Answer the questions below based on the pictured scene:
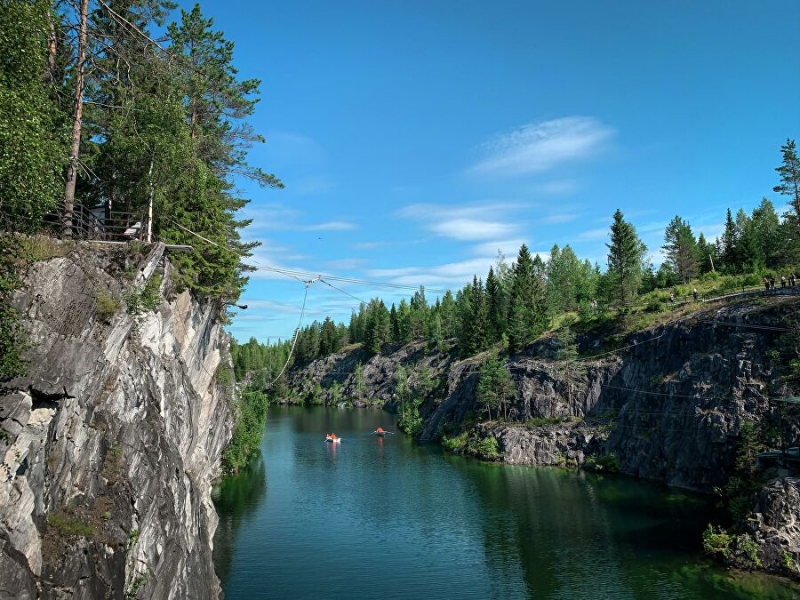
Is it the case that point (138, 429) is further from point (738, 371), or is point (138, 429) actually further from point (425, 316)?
point (425, 316)

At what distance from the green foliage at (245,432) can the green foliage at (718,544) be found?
42000 mm

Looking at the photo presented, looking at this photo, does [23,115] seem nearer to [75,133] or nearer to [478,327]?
[75,133]

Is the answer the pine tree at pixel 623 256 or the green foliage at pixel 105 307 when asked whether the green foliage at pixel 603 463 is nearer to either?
the pine tree at pixel 623 256

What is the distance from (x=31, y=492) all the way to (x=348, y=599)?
20861 mm

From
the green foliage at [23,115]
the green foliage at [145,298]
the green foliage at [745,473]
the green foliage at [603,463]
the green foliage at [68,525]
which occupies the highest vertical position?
the green foliage at [23,115]

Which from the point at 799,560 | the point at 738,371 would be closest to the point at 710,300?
the point at 738,371

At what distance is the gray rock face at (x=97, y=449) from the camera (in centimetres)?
1388

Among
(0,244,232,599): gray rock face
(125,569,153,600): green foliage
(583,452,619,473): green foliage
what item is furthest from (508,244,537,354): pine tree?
(125,569,153,600): green foliage

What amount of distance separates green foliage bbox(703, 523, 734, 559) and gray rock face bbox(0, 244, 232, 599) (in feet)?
102

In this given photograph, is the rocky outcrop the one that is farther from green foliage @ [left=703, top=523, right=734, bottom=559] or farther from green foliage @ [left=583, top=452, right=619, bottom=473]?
green foliage @ [left=583, top=452, right=619, bottom=473]

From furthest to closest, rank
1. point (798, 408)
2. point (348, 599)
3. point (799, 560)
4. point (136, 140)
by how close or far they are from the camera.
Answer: point (798, 408)
point (799, 560)
point (348, 599)
point (136, 140)

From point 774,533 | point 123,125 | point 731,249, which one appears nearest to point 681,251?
point 731,249

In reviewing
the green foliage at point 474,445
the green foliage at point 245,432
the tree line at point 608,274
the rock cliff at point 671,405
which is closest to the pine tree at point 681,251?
the tree line at point 608,274

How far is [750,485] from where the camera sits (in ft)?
132
